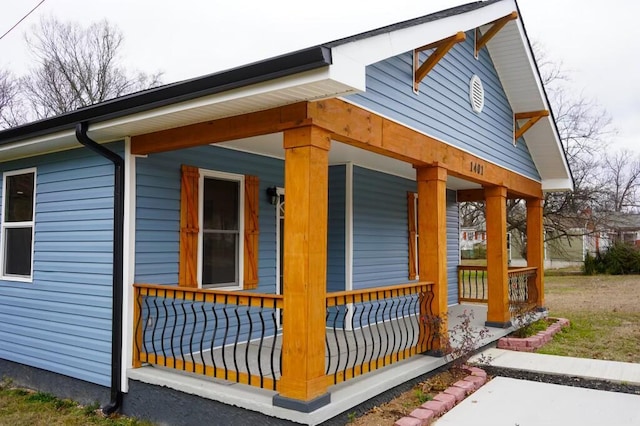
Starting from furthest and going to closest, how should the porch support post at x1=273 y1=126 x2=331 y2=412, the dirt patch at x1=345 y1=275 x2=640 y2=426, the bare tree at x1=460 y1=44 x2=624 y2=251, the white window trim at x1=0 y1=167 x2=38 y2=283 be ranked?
the bare tree at x1=460 y1=44 x2=624 y2=251 < the white window trim at x1=0 y1=167 x2=38 y2=283 < the dirt patch at x1=345 y1=275 x2=640 y2=426 < the porch support post at x1=273 y1=126 x2=331 y2=412

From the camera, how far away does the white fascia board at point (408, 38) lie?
3531mm

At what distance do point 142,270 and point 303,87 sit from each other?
2671mm

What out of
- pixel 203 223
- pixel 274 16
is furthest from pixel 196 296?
pixel 274 16

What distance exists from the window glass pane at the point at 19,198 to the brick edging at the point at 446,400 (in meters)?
4.92

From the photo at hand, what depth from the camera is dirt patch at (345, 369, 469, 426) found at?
425cm

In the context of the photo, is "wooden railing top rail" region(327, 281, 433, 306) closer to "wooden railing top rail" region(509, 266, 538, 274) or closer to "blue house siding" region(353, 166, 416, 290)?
"blue house siding" region(353, 166, 416, 290)

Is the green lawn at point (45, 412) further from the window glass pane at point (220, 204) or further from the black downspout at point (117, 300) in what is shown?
the window glass pane at point (220, 204)

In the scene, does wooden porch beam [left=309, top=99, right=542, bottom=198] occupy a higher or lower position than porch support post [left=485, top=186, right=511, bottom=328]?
higher

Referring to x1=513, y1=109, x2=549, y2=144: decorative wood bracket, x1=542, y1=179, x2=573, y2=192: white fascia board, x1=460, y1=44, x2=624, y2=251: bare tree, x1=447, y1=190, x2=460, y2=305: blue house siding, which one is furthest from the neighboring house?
x1=460, y1=44, x2=624, y2=251: bare tree

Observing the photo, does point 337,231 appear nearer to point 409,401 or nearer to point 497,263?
point 497,263

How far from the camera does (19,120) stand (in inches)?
921

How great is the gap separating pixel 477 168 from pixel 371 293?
10.7ft

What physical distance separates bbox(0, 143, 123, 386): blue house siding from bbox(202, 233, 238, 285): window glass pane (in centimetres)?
108

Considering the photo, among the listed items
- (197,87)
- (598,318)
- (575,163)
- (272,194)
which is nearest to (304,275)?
(197,87)
